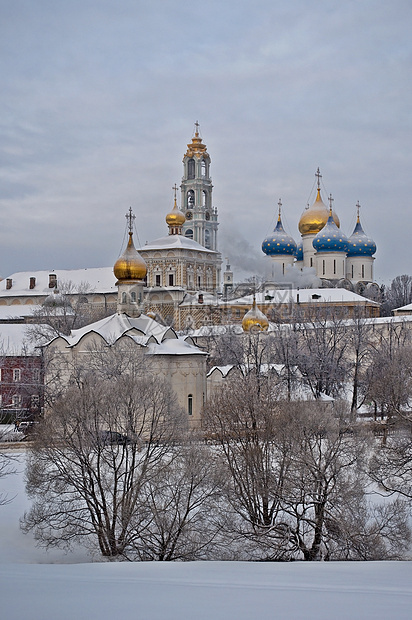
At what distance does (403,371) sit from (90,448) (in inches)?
525

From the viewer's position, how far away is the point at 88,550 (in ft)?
46.1

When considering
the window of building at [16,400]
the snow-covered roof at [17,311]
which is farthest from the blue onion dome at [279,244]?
the window of building at [16,400]

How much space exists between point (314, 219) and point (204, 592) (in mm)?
51760

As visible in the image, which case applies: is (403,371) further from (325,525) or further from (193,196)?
(193,196)

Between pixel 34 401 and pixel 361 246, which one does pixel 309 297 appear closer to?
pixel 361 246

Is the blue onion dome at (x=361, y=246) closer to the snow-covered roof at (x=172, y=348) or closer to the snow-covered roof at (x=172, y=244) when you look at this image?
the snow-covered roof at (x=172, y=244)

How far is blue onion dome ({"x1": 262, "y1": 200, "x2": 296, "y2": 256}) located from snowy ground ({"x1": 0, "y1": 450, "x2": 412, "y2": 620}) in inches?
1936

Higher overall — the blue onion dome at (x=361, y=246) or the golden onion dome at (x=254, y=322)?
the blue onion dome at (x=361, y=246)

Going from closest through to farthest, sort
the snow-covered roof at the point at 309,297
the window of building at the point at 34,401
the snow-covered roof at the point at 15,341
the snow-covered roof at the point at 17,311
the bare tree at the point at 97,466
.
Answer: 1. the bare tree at the point at 97,466
2. the window of building at the point at 34,401
3. the snow-covered roof at the point at 15,341
4. the snow-covered roof at the point at 17,311
5. the snow-covered roof at the point at 309,297

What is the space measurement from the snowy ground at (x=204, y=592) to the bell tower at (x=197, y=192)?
62473 millimetres

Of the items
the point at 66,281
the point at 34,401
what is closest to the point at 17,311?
the point at 66,281

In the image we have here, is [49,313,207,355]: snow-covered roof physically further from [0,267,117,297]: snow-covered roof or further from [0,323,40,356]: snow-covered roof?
[0,267,117,297]: snow-covered roof

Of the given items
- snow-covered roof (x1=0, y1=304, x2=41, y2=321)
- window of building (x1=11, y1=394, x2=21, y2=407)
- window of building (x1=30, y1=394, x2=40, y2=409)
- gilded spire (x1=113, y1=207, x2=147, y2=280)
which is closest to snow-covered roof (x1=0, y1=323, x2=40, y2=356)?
window of building (x1=11, y1=394, x2=21, y2=407)

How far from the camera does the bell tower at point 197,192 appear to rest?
70.9 metres
